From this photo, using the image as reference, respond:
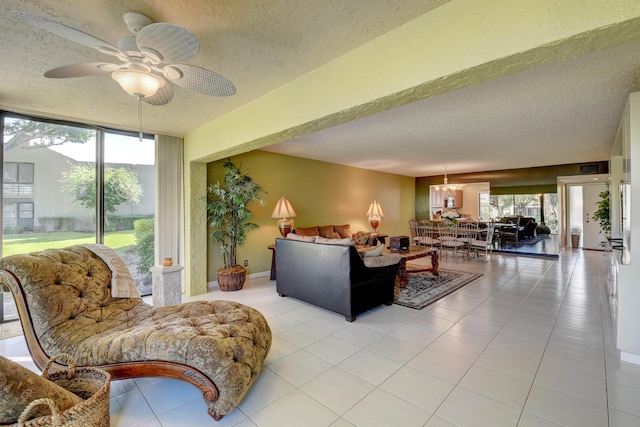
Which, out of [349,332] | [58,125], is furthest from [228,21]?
[58,125]

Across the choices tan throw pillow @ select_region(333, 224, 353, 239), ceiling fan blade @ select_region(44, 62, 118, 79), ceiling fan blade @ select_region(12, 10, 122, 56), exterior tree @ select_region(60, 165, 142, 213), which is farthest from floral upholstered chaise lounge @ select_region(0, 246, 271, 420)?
tan throw pillow @ select_region(333, 224, 353, 239)

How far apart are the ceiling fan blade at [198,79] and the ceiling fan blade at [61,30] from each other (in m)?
0.30

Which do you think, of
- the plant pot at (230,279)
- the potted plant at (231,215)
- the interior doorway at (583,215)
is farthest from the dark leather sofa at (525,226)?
the plant pot at (230,279)

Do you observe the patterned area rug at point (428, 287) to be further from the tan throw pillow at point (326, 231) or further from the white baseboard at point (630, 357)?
the tan throw pillow at point (326, 231)

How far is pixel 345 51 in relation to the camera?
2.14 meters

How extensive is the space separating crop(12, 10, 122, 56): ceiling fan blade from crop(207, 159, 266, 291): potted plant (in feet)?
9.34

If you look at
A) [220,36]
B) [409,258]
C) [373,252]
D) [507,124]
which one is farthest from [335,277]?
[507,124]

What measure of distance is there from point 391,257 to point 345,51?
248 centimetres

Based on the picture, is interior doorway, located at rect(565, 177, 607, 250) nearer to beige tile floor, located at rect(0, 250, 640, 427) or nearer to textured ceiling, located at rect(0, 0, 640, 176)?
textured ceiling, located at rect(0, 0, 640, 176)

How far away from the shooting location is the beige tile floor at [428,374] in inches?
68.4

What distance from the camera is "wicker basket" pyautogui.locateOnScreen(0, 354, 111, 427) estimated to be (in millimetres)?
1202

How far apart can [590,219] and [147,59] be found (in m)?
11.1

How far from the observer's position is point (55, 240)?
3.58 meters

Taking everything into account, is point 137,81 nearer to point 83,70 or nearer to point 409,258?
point 83,70
